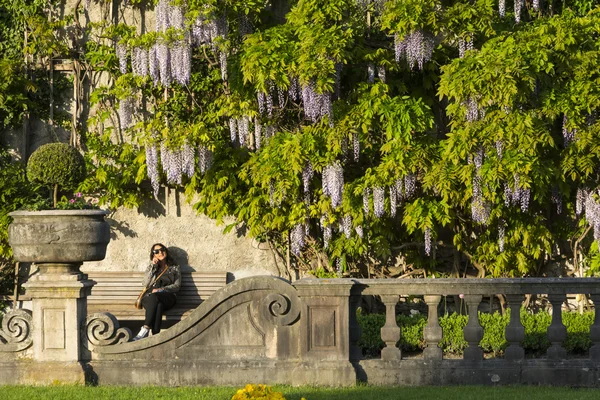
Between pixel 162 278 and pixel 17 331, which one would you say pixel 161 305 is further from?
pixel 17 331

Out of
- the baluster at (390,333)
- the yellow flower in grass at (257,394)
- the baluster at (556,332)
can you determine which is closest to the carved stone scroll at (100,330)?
the baluster at (390,333)

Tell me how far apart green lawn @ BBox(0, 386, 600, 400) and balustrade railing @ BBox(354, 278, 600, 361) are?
367 millimetres

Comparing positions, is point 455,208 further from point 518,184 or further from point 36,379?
point 36,379

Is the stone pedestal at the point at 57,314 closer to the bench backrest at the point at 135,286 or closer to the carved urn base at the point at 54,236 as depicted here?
the carved urn base at the point at 54,236

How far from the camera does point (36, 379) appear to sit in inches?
315

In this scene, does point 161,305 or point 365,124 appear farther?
point 365,124

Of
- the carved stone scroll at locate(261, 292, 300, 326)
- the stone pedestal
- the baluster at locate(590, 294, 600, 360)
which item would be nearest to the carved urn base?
the stone pedestal

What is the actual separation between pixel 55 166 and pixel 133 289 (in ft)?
14.1

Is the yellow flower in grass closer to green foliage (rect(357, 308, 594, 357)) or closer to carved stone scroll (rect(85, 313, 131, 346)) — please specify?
carved stone scroll (rect(85, 313, 131, 346))

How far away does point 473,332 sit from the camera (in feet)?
25.7

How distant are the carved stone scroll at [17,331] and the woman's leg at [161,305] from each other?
2.44 meters

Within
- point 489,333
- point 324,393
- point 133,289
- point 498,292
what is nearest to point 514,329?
point 498,292

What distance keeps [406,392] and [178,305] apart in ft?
16.8

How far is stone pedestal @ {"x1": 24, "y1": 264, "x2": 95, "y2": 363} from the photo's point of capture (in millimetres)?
7984
